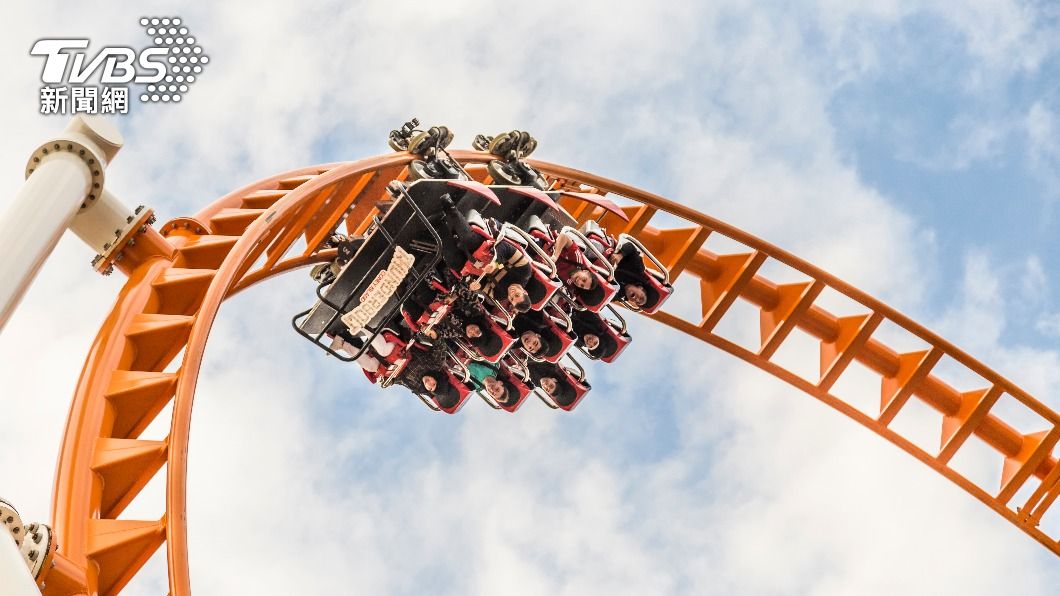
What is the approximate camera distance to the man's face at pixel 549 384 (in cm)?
997

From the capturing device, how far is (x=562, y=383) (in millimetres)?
10000

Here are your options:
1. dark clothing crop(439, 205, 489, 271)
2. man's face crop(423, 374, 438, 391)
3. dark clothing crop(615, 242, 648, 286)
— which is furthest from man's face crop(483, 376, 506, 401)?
dark clothing crop(439, 205, 489, 271)

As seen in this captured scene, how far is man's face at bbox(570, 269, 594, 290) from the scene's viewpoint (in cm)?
912

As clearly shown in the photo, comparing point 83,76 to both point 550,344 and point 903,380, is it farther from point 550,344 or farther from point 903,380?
point 903,380

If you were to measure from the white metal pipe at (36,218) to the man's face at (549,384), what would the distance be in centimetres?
443

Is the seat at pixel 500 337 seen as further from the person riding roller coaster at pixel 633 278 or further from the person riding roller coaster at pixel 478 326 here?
the person riding roller coaster at pixel 633 278

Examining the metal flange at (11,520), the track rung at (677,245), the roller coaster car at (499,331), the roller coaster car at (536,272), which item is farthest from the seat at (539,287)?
the metal flange at (11,520)

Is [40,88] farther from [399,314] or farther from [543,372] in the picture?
[543,372]

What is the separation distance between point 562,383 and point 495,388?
21.5 inches

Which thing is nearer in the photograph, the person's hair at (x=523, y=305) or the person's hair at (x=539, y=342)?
the person's hair at (x=523, y=305)

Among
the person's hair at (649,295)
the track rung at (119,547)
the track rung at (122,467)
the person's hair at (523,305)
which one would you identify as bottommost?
the track rung at (119,547)

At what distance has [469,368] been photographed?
9.66 meters

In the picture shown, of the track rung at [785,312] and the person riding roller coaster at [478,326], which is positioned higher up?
the track rung at [785,312]

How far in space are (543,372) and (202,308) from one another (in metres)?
3.75
